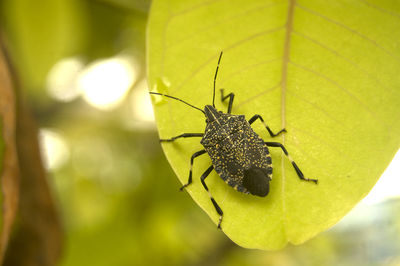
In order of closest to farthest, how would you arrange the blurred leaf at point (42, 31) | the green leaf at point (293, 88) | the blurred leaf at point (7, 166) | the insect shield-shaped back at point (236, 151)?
the green leaf at point (293, 88) < the blurred leaf at point (7, 166) < the insect shield-shaped back at point (236, 151) < the blurred leaf at point (42, 31)

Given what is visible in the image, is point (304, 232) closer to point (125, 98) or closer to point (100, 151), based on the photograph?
point (125, 98)

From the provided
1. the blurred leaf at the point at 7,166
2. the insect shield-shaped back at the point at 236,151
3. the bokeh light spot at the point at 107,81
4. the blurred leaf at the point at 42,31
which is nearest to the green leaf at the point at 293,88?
the insect shield-shaped back at the point at 236,151

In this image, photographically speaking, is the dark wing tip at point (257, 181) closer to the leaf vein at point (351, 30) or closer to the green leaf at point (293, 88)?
the green leaf at point (293, 88)

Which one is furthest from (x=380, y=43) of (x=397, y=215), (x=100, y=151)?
(x=100, y=151)

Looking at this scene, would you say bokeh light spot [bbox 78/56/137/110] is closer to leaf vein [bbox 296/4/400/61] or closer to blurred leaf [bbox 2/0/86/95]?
blurred leaf [bbox 2/0/86/95]

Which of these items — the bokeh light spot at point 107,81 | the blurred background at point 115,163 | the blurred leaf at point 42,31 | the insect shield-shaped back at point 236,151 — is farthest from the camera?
the bokeh light spot at point 107,81

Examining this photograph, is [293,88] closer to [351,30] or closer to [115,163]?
[351,30]

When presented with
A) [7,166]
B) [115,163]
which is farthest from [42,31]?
[7,166]
